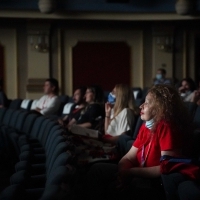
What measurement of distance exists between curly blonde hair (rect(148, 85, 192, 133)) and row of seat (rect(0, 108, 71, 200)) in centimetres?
63

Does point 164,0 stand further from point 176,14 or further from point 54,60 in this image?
point 54,60

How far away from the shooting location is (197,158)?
3.30 meters

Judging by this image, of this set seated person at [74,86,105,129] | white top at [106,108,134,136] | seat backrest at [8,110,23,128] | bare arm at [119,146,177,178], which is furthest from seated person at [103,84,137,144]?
seat backrest at [8,110,23,128]

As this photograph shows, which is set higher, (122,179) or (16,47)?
(16,47)

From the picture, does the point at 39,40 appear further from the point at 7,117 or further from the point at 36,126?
the point at 36,126

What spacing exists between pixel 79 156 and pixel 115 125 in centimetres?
118

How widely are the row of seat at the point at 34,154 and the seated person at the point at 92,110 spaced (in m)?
0.54

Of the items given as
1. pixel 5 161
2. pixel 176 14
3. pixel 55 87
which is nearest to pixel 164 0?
pixel 176 14

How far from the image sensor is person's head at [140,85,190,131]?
318cm

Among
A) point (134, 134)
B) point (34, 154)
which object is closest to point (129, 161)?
point (34, 154)

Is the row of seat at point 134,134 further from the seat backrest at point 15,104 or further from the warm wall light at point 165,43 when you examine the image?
the warm wall light at point 165,43

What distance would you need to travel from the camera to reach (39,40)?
39.1 ft

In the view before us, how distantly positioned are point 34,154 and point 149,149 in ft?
5.25

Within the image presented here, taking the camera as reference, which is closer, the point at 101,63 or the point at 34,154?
the point at 34,154
